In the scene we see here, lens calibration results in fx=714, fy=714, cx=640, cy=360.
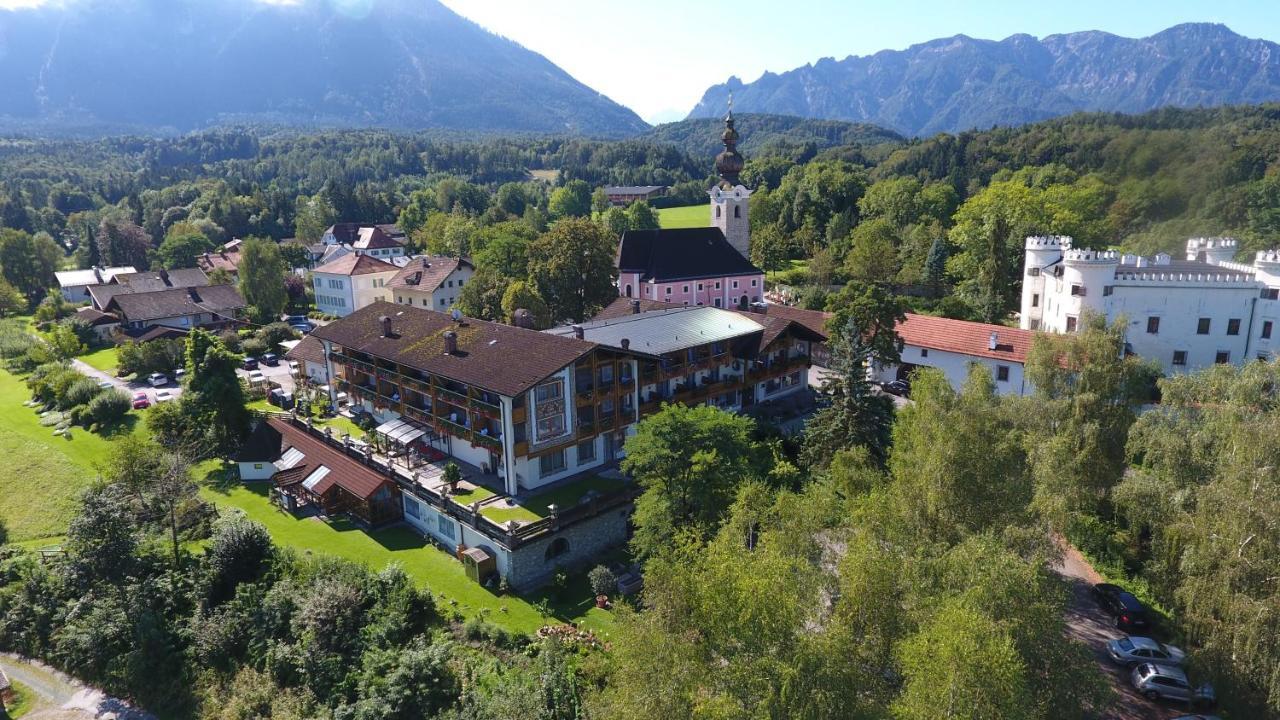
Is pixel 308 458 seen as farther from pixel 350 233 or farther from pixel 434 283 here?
pixel 350 233

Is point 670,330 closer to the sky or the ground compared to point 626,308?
closer to the sky

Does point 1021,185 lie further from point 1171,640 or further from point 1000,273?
point 1171,640

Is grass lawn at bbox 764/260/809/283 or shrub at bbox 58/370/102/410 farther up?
grass lawn at bbox 764/260/809/283

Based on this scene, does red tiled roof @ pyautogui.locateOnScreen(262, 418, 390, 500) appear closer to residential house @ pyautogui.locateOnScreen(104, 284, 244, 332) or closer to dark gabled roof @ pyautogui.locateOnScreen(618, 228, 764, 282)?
dark gabled roof @ pyautogui.locateOnScreen(618, 228, 764, 282)

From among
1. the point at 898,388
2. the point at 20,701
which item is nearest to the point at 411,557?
the point at 20,701

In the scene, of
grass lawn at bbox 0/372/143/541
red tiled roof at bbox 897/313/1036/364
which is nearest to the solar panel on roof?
grass lawn at bbox 0/372/143/541

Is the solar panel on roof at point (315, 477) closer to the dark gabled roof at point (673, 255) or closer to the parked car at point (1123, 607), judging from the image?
the parked car at point (1123, 607)

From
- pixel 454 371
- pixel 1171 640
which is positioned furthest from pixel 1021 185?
pixel 454 371

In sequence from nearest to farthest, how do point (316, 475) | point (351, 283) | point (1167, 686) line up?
point (1167, 686) → point (316, 475) → point (351, 283)
